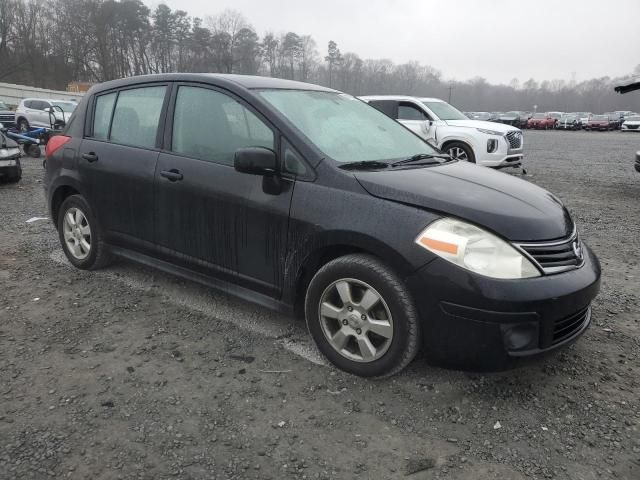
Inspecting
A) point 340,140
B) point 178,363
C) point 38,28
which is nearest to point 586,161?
point 340,140

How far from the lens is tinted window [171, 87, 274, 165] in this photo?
3.30 metres

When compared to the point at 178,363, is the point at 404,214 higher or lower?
higher

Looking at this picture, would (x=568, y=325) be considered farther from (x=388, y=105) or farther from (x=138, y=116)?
(x=388, y=105)

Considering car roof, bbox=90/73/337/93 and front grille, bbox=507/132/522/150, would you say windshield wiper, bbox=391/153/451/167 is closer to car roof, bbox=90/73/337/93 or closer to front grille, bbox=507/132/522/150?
car roof, bbox=90/73/337/93

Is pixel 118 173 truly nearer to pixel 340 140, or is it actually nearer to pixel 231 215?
pixel 231 215

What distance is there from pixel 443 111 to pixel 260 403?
1026 cm

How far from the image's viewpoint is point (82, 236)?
4.54m

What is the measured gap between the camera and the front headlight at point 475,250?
2.52 meters

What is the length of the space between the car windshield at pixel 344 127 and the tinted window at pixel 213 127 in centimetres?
21

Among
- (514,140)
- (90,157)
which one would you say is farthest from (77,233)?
(514,140)

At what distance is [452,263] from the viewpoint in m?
2.52

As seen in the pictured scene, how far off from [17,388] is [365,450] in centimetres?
197

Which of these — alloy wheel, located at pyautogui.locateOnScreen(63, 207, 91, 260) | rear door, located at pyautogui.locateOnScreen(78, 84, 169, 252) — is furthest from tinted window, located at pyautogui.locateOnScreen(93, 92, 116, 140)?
alloy wheel, located at pyautogui.locateOnScreen(63, 207, 91, 260)

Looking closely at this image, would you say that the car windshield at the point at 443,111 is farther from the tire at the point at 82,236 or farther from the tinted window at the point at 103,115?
the tire at the point at 82,236
